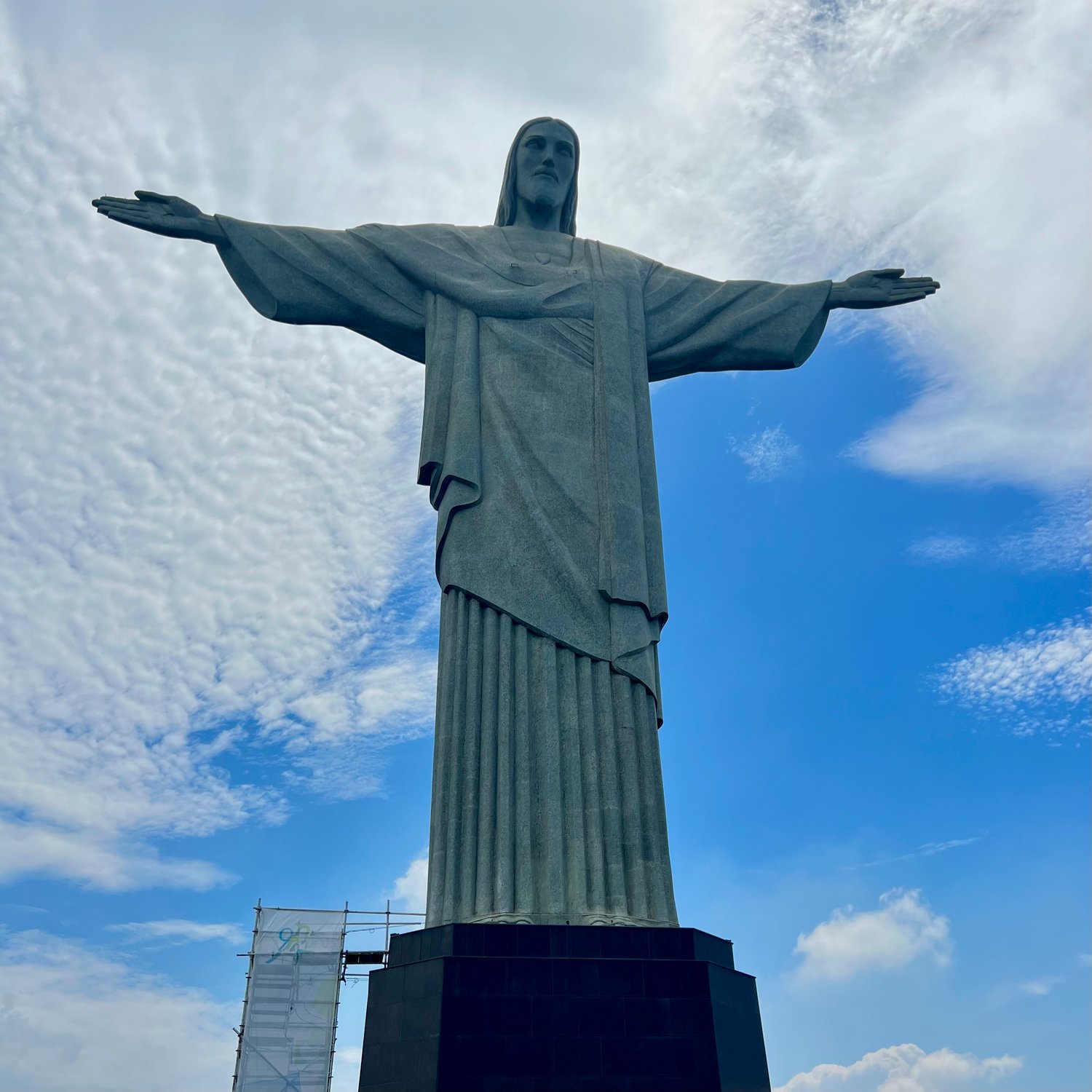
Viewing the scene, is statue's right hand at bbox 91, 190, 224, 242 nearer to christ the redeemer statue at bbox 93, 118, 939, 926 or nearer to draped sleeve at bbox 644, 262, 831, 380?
christ the redeemer statue at bbox 93, 118, 939, 926

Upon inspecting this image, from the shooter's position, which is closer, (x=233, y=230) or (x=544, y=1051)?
(x=544, y=1051)

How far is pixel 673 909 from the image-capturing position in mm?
8078

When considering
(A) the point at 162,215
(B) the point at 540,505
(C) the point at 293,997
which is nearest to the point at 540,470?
(B) the point at 540,505

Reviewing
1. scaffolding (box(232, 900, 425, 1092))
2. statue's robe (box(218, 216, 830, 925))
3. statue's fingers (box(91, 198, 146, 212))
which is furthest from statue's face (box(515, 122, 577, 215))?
scaffolding (box(232, 900, 425, 1092))

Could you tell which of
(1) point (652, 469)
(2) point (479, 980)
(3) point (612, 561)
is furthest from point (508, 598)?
(2) point (479, 980)

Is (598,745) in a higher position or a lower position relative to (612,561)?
lower

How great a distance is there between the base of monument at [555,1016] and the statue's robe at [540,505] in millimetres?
413

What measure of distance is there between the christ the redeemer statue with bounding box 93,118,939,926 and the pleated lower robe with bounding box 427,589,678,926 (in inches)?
0.7

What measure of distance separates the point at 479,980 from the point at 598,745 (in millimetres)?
2091

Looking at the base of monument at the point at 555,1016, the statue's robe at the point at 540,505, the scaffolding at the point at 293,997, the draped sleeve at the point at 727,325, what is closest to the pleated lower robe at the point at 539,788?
the statue's robe at the point at 540,505

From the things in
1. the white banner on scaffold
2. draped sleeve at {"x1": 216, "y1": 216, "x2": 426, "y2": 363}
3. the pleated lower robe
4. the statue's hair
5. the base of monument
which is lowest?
the base of monument

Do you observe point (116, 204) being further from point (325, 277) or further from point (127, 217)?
point (325, 277)

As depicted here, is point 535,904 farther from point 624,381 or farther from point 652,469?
point 624,381

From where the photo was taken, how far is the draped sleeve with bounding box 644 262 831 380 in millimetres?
11008
